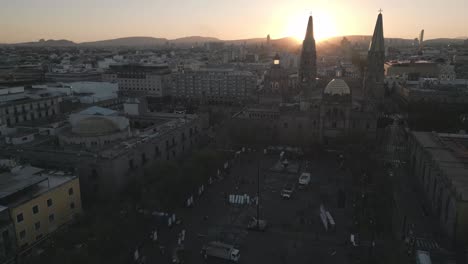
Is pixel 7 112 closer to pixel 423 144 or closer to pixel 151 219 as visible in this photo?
pixel 151 219

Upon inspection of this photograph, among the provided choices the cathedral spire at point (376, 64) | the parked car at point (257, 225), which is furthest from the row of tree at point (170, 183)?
the cathedral spire at point (376, 64)

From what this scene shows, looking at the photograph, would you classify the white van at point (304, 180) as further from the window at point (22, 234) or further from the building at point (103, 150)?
the window at point (22, 234)

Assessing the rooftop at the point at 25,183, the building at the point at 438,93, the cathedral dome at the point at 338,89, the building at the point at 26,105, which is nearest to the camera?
the rooftop at the point at 25,183

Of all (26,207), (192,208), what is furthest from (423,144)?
(26,207)

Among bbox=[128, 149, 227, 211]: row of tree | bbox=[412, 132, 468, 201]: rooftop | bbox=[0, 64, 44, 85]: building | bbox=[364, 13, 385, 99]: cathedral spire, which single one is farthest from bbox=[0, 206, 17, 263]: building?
bbox=[0, 64, 44, 85]: building

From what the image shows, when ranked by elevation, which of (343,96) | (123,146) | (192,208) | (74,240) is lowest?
(192,208)

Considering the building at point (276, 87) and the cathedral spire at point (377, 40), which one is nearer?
the cathedral spire at point (377, 40)
